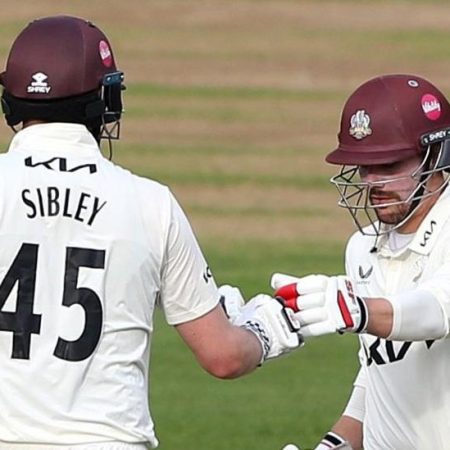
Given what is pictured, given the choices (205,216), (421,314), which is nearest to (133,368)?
(421,314)

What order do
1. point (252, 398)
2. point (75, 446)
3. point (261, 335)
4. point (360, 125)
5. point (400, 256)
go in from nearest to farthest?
point (75, 446) < point (261, 335) < point (400, 256) < point (360, 125) < point (252, 398)

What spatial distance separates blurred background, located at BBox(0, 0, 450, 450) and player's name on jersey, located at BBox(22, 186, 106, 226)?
6.04 m

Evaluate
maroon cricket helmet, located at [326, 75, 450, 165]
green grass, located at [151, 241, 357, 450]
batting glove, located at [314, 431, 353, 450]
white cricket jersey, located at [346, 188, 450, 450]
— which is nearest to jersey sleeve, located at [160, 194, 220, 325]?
white cricket jersey, located at [346, 188, 450, 450]

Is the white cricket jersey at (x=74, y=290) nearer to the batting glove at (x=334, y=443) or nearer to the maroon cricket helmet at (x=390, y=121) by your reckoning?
the maroon cricket helmet at (x=390, y=121)

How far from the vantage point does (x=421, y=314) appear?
575cm

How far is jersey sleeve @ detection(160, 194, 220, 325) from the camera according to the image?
5.50 metres

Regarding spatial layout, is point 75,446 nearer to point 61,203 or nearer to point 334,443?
point 61,203

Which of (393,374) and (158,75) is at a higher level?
(393,374)

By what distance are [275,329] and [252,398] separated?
23.1 ft

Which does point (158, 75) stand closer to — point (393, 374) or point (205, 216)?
point (205, 216)

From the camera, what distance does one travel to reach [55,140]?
5.55 m

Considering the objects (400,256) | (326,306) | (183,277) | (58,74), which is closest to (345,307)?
(326,306)

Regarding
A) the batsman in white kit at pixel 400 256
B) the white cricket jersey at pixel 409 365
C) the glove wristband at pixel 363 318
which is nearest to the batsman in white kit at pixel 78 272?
the glove wristband at pixel 363 318

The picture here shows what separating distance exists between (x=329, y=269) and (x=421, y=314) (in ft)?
38.3
